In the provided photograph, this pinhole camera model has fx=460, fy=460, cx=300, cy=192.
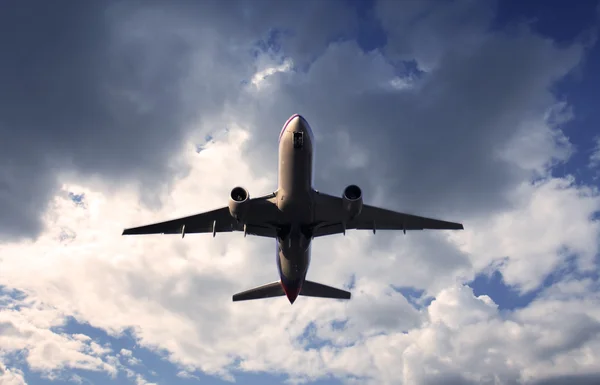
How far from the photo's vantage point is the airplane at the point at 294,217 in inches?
957

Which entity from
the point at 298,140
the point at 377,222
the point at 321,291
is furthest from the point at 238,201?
the point at 321,291

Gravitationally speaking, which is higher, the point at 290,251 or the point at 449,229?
the point at 449,229

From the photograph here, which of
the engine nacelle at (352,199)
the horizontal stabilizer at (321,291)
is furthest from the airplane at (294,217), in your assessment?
the horizontal stabilizer at (321,291)

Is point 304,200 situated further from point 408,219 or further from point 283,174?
point 408,219

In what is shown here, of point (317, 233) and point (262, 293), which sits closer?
point (317, 233)

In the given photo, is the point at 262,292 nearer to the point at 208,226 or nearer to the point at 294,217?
the point at 208,226

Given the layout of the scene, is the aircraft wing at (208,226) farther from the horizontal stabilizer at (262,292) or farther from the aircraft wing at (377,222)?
the horizontal stabilizer at (262,292)

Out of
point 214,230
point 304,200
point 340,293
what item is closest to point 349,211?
point 304,200

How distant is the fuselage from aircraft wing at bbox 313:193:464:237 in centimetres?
131

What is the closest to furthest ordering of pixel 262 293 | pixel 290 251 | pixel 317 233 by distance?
pixel 290 251 → pixel 317 233 → pixel 262 293

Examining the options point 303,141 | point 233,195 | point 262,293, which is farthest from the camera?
point 262,293

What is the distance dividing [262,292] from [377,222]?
33.4ft

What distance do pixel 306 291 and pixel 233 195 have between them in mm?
12634

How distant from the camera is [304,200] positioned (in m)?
25.3
